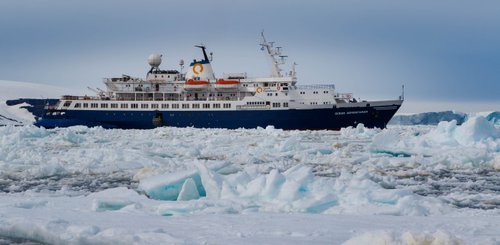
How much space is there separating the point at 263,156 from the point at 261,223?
33.9 ft

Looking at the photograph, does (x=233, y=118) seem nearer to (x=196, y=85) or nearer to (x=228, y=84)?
(x=228, y=84)

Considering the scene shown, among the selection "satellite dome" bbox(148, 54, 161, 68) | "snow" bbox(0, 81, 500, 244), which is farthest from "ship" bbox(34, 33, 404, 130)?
"snow" bbox(0, 81, 500, 244)

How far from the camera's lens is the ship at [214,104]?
41.0 meters

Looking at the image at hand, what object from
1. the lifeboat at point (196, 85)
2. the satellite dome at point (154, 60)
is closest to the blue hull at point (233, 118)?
the lifeboat at point (196, 85)

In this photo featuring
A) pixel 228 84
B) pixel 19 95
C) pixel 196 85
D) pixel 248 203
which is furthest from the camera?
pixel 19 95

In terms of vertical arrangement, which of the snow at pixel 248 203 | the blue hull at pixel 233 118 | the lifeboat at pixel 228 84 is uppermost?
the lifeboat at pixel 228 84

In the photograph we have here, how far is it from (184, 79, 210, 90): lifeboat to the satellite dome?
5164 mm

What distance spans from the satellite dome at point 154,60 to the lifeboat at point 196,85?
516 centimetres

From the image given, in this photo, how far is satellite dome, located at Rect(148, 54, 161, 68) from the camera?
161 feet

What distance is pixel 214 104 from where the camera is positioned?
143ft

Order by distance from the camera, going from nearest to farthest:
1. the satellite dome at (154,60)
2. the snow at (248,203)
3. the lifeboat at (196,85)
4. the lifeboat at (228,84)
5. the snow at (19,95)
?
the snow at (248,203), the lifeboat at (228,84), the lifeboat at (196,85), the satellite dome at (154,60), the snow at (19,95)

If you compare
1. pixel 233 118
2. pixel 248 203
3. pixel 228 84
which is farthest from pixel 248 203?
Answer: pixel 228 84

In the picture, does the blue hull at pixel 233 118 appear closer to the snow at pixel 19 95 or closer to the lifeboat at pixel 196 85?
the lifeboat at pixel 196 85

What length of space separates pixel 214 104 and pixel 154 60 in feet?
29.5
